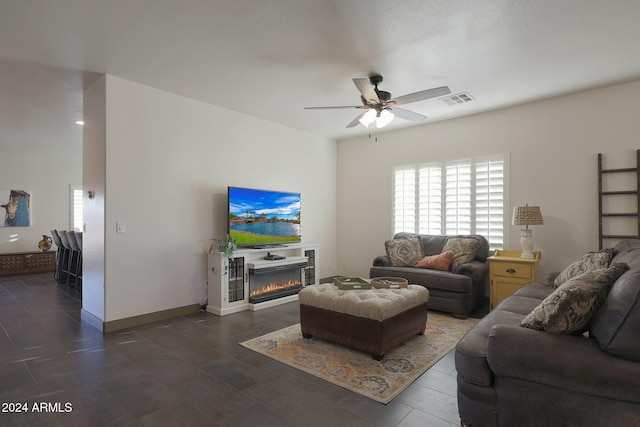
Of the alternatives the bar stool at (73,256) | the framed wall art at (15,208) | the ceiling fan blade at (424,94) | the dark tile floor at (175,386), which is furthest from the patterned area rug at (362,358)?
the framed wall art at (15,208)

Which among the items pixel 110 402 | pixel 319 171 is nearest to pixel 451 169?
pixel 319 171

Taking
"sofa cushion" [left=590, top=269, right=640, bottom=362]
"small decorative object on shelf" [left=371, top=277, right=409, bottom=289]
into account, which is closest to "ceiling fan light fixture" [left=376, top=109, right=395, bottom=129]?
"small decorative object on shelf" [left=371, top=277, right=409, bottom=289]

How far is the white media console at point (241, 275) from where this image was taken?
4.36 meters

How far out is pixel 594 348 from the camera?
5.53 ft

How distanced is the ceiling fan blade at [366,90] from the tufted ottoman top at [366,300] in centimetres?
196

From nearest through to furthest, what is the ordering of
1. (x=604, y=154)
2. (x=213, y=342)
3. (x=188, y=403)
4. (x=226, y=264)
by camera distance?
(x=188, y=403), (x=213, y=342), (x=604, y=154), (x=226, y=264)

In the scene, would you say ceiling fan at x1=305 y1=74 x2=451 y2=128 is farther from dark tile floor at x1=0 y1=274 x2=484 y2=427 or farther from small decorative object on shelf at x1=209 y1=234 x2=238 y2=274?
dark tile floor at x1=0 y1=274 x2=484 y2=427

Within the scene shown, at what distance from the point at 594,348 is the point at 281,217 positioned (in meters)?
4.21

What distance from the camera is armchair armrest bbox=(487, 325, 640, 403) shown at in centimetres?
157

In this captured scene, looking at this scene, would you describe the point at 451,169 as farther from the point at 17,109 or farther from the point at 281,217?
the point at 17,109

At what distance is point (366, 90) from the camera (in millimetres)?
3283

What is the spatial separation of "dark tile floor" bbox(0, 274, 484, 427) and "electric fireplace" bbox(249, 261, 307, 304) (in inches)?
37.5

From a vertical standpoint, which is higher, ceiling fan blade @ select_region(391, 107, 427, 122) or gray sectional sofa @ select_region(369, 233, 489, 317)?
ceiling fan blade @ select_region(391, 107, 427, 122)

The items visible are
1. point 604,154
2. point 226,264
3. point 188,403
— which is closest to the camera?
point 188,403
